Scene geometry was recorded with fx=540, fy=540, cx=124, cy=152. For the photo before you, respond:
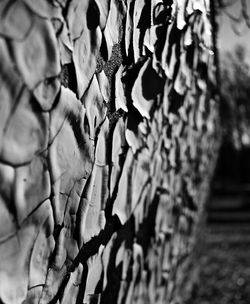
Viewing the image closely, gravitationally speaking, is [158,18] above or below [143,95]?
above

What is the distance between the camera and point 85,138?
4.06 feet

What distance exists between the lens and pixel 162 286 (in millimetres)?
3084

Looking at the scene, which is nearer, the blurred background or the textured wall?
the textured wall

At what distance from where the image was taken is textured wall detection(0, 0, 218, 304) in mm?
913

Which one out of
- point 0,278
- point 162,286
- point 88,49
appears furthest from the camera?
point 162,286

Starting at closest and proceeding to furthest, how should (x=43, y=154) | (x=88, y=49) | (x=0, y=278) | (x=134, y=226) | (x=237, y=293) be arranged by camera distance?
(x=0, y=278) < (x=43, y=154) < (x=88, y=49) < (x=134, y=226) < (x=237, y=293)

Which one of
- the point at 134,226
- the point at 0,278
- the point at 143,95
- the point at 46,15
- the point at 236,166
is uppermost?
the point at 46,15

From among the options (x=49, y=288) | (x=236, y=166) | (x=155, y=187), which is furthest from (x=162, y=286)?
(x=236, y=166)

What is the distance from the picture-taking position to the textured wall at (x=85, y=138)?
913mm

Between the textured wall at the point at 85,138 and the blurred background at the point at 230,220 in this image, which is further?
the blurred background at the point at 230,220

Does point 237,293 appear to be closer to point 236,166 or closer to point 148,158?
point 148,158

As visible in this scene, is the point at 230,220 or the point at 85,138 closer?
the point at 85,138

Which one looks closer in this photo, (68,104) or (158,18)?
(68,104)

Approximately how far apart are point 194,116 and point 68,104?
2.54 meters
